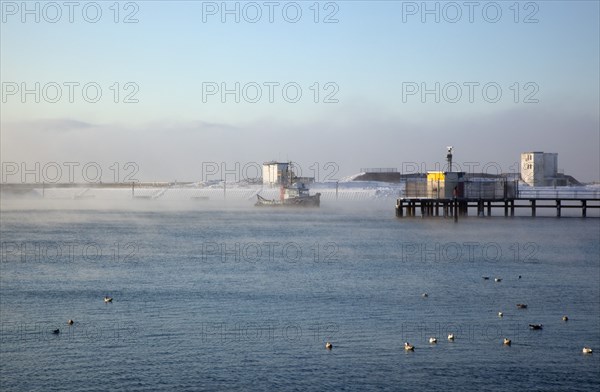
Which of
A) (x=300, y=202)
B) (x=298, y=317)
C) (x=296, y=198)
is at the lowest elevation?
(x=298, y=317)

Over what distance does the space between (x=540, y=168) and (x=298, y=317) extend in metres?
139

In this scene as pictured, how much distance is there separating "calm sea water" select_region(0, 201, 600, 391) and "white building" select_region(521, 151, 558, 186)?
10556 centimetres

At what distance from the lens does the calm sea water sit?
79.6 ft

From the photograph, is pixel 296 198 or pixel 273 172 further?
pixel 273 172

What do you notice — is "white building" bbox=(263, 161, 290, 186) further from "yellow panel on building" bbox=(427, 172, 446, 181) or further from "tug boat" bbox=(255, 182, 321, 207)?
"yellow panel on building" bbox=(427, 172, 446, 181)

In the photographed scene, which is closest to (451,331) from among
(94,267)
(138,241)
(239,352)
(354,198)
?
(239,352)

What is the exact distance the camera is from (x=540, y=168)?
164 metres

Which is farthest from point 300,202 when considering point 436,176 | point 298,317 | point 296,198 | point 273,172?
point 298,317

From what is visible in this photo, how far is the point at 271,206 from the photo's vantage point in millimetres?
154375

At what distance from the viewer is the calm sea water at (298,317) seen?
2427 centimetres

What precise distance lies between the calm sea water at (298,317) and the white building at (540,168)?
106m

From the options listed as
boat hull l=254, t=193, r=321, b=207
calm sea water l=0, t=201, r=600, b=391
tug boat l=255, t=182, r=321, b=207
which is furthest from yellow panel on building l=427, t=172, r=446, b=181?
tug boat l=255, t=182, r=321, b=207

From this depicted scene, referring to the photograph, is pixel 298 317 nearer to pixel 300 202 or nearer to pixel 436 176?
pixel 436 176

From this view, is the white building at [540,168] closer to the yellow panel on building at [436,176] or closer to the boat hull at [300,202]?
the boat hull at [300,202]
